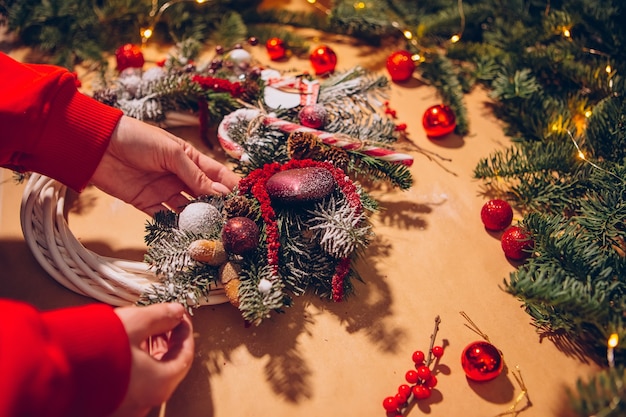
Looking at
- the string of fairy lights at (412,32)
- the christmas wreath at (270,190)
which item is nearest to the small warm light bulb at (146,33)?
the string of fairy lights at (412,32)

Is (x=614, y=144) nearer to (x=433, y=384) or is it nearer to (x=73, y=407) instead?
(x=433, y=384)

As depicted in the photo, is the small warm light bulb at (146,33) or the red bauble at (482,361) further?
the small warm light bulb at (146,33)

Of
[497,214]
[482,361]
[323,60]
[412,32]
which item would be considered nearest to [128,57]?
[323,60]

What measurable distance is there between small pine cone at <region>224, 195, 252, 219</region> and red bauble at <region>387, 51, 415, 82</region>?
2.52 ft

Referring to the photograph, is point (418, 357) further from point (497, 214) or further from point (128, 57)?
point (128, 57)

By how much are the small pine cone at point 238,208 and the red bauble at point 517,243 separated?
0.59 metres

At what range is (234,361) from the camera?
101 centimetres

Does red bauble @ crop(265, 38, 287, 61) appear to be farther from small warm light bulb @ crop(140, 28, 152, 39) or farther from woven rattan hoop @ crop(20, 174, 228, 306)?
woven rattan hoop @ crop(20, 174, 228, 306)

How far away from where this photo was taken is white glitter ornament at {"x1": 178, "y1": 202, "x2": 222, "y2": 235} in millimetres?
1023

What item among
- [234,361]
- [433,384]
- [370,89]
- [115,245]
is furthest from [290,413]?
[370,89]

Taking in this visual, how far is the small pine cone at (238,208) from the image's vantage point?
101cm

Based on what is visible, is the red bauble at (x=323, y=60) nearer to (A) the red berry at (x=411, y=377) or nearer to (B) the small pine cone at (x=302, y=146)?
(B) the small pine cone at (x=302, y=146)

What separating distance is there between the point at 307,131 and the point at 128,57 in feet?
1.97

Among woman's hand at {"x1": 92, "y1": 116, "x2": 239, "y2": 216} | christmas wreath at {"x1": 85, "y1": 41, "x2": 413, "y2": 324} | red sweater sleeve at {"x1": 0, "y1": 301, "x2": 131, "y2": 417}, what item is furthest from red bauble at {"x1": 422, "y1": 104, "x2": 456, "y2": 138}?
red sweater sleeve at {"x1": 0, "y1": 301, "x2": 131, "y2": 417}
